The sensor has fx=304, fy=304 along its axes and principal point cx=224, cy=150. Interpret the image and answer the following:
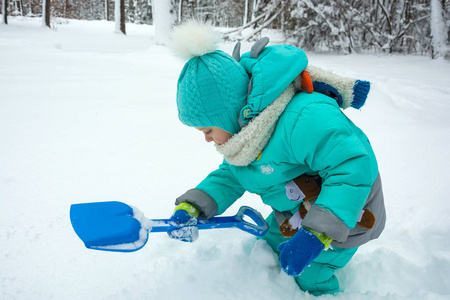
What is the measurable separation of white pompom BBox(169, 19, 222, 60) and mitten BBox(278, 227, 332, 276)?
0.60 m

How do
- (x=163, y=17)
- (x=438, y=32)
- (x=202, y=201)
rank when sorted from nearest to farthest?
(x=202, y=201) → (x=438, y=32) → (x=163, y=17)

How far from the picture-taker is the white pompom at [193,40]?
0.91 meters

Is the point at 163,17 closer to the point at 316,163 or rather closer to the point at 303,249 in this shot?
the point at 316,163

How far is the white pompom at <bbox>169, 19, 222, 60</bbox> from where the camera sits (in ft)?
2.97

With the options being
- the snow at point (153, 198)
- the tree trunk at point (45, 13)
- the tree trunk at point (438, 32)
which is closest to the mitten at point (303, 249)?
the snow at point (153, 198)

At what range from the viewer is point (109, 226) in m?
0.97

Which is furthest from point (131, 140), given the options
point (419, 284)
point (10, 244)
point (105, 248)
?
point (419, 284)

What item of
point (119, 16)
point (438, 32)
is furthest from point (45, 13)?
point (438, 32)

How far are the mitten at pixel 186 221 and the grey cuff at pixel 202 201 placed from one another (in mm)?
18

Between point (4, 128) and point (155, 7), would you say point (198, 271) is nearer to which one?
point (4, 128)

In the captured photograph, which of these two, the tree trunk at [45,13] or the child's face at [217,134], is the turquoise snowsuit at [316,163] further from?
the tree trunk at [45,13]

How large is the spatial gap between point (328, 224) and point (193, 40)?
2.10ft

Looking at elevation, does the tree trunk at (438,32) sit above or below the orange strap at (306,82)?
above

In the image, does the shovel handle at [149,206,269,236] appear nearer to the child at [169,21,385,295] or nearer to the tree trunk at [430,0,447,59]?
the child at [169,21,385,295]
